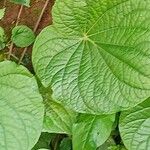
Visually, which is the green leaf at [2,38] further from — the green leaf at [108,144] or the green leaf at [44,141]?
the green leaf at [108,144]

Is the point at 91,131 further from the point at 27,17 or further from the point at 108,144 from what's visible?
the point at 27,17

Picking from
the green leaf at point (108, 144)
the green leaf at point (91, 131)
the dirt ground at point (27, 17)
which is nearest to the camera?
the green leaf at point (91, 131)

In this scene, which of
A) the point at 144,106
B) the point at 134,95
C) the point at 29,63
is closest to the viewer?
the point at 134,95

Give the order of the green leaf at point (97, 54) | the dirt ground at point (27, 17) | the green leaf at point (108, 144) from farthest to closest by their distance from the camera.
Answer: the dirt ground at point (27, 17), the green leaf at point (108, 144), the green leaf at point (97, 54)

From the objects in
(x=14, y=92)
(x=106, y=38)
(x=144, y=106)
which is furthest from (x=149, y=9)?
(x=14, y=92)

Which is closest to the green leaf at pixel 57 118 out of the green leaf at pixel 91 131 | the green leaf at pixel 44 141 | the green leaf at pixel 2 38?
the green leaf at pixel 91 131

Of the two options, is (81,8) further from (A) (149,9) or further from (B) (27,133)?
(B) (27,133)
